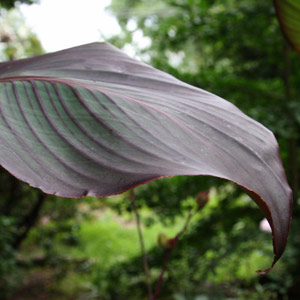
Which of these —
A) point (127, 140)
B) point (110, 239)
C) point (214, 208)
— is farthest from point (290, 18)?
point (110, 239)

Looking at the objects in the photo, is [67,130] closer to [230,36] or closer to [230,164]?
[230,164]

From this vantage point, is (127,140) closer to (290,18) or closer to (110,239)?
(290,18)

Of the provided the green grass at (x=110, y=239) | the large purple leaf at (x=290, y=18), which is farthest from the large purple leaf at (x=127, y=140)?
the green grass at (x=110, y=239)

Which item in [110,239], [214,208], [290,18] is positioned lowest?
[110,239]

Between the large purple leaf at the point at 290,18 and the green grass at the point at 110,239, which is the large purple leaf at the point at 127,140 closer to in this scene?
the large purple leaf at the point at 290,18

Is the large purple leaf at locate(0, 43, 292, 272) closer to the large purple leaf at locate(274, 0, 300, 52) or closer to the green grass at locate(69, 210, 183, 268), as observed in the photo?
the large purple leaf at locate(274, 0, 300, 52)

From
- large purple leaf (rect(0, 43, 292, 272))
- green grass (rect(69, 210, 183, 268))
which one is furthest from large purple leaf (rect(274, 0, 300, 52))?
green grass (rect(69, 210, 183, 268))

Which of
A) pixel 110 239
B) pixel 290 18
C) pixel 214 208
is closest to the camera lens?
pixel 290 18
